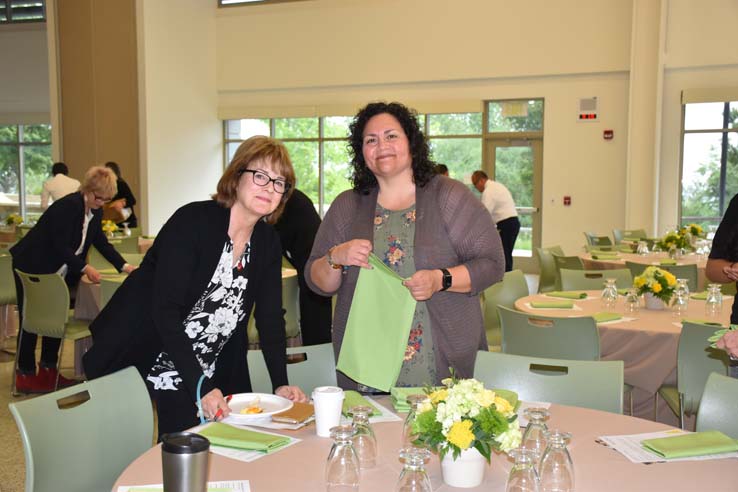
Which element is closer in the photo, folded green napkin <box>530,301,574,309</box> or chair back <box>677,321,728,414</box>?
chair back <box>677,321,728,414</box>

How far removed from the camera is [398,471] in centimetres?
204

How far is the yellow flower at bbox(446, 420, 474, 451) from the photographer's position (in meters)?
1.78

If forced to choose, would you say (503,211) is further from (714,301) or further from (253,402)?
(253,402)

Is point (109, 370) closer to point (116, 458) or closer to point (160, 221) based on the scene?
point (116, 458)

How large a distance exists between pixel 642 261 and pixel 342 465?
249 inches

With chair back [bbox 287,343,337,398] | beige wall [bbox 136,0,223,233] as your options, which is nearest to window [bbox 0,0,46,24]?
beige wall [bbox 136,0,223,233]

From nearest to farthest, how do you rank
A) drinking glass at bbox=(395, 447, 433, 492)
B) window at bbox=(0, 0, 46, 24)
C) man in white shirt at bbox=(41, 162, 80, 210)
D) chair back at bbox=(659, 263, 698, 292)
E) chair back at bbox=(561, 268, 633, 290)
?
drinking glass at bbox=(395, 447, 433, 492), chair back at bbox=(561, 268, 633, 290), chair back at bbox=(659, 263, 698, 292), man in white shirt at bbox=(41, 162, 80, 210), window at bbox=(0, 0, 46, 24)

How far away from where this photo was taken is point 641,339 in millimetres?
4172

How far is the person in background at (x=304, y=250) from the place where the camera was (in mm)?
5613

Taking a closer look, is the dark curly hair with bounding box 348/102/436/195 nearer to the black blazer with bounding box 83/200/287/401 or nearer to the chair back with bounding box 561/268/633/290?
the black blazer with bounding box 83/200/287/401

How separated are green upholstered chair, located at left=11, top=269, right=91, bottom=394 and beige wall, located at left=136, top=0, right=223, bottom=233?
8.18m

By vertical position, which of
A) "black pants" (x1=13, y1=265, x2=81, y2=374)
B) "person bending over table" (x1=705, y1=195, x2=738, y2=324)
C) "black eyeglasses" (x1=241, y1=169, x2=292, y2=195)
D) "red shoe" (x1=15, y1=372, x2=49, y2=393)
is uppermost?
"black eyeglasses" (x1=241, y1=169, x2=292, y2=195)

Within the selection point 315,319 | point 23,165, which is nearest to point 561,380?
point 315,319

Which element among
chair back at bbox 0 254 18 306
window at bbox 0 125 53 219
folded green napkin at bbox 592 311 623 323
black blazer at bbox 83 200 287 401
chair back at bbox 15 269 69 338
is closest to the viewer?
black blazer at bbox 83 200 287 401
